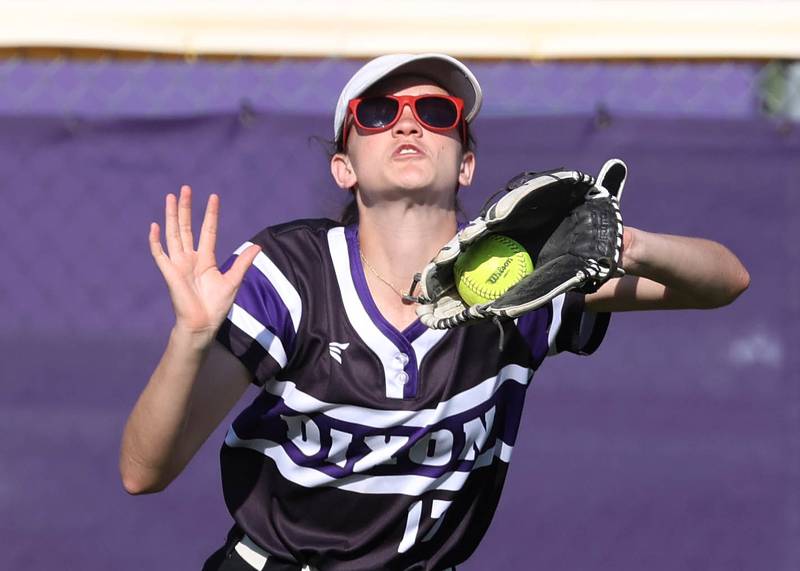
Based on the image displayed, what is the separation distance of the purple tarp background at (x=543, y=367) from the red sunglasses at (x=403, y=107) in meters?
1.14

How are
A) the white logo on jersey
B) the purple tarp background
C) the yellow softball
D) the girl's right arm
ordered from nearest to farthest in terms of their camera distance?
the girl's right arm, the yellow softball, the white logo on jersey, the purple tarp background

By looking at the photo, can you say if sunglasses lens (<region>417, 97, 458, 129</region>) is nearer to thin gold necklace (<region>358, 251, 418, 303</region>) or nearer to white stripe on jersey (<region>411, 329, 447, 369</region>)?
thin gold necklace (<region>358, 251, 418, 303</region>)

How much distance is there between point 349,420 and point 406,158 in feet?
1.79

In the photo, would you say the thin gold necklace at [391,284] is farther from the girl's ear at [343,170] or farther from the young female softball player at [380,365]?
the girl's ear at [343,170]

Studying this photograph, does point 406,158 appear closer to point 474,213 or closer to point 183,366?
point 183,366

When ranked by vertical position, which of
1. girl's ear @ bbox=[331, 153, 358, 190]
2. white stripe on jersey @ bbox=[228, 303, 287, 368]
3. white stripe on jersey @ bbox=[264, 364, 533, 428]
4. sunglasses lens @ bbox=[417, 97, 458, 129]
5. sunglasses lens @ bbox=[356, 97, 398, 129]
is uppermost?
sunglasses lens @ bbox=[417, 97, 458, 129]

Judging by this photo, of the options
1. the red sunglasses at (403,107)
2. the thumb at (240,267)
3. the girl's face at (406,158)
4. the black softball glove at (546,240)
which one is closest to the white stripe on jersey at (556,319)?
the black softball glove at (546,240)

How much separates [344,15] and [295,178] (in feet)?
1.72

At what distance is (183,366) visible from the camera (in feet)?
6.71

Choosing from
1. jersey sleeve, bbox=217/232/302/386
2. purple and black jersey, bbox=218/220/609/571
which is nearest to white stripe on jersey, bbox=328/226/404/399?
purple and black jersey, bbox=218/220/609/571

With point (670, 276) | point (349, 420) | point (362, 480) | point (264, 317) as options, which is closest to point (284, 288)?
point (264, 317)

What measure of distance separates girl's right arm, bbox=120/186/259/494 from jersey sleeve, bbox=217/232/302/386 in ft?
0.16

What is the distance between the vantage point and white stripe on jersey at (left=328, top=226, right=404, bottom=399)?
2340mm

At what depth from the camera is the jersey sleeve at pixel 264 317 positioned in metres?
2.26
